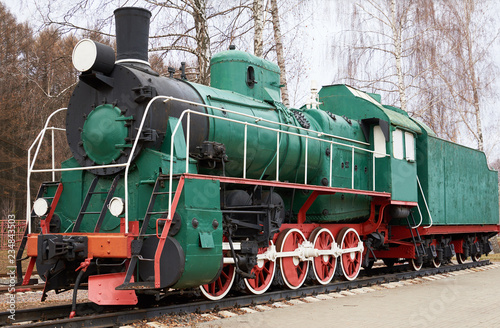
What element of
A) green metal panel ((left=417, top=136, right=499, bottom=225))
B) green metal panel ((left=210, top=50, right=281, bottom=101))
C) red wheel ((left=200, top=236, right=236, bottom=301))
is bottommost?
red wheel ((left=200, top=236, right=236, bottom=301))

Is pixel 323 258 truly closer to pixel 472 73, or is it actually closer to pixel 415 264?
pixel 415 264

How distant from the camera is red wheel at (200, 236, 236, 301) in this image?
8562 mm

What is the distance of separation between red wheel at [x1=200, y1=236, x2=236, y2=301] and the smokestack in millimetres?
3241

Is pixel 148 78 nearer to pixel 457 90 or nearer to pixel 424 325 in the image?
pixel 424 325

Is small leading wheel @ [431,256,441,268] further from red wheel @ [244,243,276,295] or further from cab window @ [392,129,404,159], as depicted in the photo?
red wheel @ [244,243,276,295]

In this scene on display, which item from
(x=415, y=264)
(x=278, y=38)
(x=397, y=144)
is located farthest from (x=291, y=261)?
(x=278, y=38)

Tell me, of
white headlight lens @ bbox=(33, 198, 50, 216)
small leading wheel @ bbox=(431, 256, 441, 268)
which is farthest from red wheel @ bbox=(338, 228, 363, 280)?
white headlight lens @ bbox=(33, 198, 50, 216)

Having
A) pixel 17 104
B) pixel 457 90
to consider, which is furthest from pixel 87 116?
pixel 17 104

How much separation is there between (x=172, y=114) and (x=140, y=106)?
55 centimetres

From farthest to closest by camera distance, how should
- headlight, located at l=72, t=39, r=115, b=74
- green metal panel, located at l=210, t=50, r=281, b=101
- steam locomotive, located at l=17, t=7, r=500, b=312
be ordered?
1. green metal panel, located at l=210, t=50, r=281, b=101
2. headlight, located at l=72, t=39, r=115, b=74
3. steam locomotive, located at l=17, t=7, r=500, b=312

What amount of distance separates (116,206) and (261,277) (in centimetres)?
351

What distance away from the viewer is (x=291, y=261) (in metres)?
10.2

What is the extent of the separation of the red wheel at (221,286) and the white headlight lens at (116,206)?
2.01 m

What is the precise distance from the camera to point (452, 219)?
15.4 meters
